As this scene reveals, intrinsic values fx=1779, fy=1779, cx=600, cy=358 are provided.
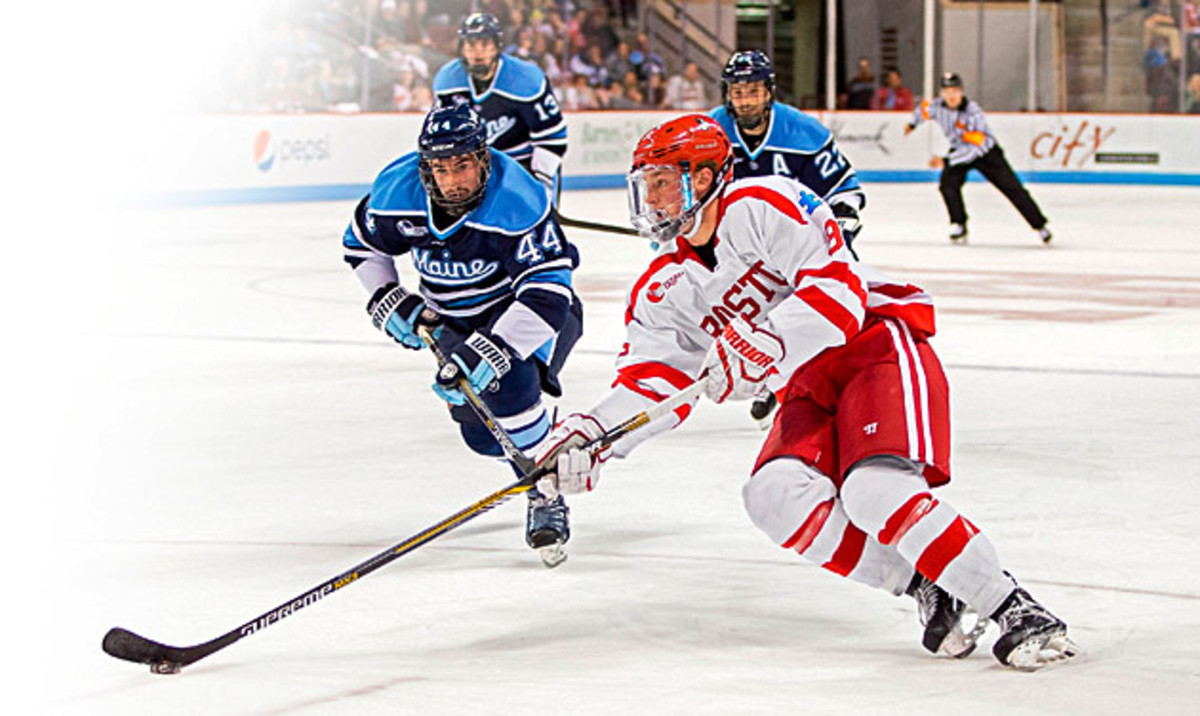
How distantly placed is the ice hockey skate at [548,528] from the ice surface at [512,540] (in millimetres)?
48

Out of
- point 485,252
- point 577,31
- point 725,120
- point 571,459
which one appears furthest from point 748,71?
point 577,31

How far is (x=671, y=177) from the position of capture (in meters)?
3.11

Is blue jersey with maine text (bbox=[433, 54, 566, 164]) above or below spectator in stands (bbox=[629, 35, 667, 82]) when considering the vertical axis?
below

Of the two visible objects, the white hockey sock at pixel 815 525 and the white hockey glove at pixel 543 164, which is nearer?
the white hockey sock at pixel 815 525

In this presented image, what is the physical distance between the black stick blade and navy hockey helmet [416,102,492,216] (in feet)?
4.15

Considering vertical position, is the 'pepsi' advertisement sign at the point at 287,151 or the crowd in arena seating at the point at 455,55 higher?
the crowd in arena seating at the point at 455,55

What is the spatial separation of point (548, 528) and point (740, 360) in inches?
34.8

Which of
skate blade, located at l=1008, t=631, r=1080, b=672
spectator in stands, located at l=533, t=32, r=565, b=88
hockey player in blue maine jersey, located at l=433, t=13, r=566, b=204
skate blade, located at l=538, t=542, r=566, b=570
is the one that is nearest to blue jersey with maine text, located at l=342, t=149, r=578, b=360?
skate blade, located at l=538, t=542, r=566, b=570

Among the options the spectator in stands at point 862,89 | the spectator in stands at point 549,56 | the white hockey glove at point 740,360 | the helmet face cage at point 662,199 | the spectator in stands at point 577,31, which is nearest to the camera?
the white hockey glove at point 740,360

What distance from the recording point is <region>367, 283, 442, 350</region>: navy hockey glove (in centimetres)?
402

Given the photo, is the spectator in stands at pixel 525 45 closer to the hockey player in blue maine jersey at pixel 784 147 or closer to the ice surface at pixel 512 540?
the ice surface at pixel 512 540

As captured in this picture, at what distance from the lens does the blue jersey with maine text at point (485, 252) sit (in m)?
3.95

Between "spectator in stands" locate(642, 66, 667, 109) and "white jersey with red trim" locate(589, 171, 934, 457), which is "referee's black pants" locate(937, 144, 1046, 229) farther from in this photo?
"white jersey with red trim" locate(589, 171, 934, 457)

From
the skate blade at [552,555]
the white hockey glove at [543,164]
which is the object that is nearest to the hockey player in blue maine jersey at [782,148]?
the white hockey glove at [543,164]
